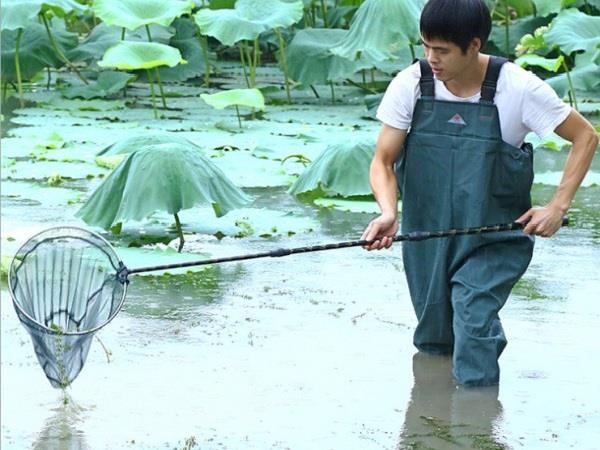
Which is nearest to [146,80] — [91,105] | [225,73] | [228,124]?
[225,73]

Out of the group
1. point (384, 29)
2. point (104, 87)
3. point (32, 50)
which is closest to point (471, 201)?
point (384, 29)

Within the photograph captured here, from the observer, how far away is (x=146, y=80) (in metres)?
12.1

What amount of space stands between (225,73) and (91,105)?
249 cm

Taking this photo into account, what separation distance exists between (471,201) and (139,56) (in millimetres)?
6014

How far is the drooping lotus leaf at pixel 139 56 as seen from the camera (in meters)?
9.40

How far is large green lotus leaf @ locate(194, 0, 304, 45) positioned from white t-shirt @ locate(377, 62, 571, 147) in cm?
614

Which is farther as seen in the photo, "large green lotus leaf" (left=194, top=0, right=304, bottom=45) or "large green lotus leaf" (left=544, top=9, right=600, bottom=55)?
"large green lotus leaf" (left=194, top=0, right=304, bottom=45)

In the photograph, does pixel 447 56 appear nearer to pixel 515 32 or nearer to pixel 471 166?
pixel 471 166

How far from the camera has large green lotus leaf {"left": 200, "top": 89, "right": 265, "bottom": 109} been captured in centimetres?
908

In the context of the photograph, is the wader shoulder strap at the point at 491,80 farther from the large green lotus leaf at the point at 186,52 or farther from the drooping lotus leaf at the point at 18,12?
the large green lotus leaf at the point at 186,52

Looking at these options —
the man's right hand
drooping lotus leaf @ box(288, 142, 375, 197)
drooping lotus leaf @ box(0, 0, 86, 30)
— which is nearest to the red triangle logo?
the man's right hand

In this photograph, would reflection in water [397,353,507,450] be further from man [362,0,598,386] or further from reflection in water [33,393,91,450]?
reflection in water [33,393,91,450]

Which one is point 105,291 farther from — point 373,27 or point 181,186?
point 373,27

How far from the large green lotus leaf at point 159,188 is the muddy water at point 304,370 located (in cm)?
23
